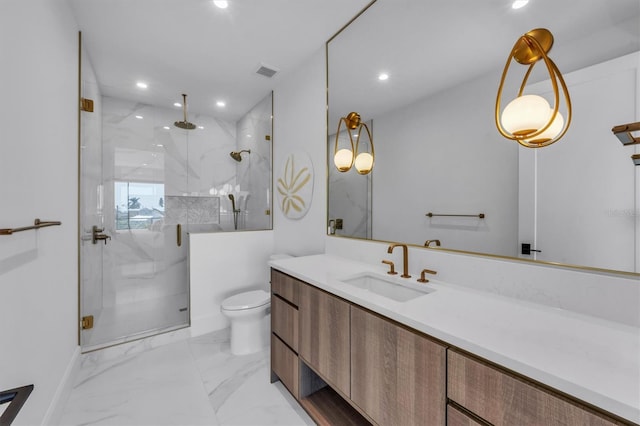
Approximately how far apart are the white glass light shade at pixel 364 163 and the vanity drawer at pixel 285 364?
1306 millimetres

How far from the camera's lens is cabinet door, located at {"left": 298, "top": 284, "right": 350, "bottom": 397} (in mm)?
1258

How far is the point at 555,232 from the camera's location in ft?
3.55

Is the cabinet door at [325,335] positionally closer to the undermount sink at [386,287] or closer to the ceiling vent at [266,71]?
the undermount sink at [386,287]

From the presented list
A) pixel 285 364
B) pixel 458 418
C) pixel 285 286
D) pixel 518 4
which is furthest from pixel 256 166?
pixel 458 418

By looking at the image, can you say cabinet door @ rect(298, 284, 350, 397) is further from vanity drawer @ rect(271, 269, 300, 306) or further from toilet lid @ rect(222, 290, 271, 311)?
toilet lid @ rect(222, 290, 271, 311)

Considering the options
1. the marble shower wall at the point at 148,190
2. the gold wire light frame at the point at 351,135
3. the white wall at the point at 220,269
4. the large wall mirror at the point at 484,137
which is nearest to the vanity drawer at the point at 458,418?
the large wall mirror at the point at 484,137

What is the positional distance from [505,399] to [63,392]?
2.35 metres

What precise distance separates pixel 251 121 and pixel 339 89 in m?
1.85

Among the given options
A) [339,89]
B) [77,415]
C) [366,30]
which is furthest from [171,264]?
[366,30]

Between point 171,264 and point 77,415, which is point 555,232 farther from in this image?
point 171,264

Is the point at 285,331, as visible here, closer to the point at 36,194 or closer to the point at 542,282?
the point at 542,282

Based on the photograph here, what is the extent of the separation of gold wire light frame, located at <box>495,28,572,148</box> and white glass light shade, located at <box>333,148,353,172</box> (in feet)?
3.40

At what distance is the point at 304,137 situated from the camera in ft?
8.41

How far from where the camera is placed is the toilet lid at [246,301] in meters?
2.23
